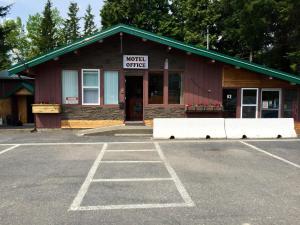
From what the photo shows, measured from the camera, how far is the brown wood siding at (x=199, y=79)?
606 inches

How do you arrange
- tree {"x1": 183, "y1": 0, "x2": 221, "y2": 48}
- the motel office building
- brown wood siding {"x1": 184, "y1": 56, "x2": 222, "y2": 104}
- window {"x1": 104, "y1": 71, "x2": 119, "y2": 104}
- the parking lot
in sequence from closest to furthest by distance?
the parking lot → the motel office building → window {"x1": 104, "y1": 71, "x2": 119, "y2": 104} → brown wood siding {"x1": 184, "y1": 56, "x2": 222, "y2": 104} → tree {"x1": 183, "y1": 0, "x2": 221, "y2": 48}

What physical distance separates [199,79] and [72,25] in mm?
48363

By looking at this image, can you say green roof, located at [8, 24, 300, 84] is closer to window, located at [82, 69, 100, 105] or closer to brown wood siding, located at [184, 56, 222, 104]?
brown wood siding, located at [184, 56, 222, 104]

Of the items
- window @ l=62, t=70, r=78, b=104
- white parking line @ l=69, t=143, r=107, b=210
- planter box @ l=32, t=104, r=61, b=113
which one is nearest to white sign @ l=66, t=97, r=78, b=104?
window @ l=62, t=70, r=78, b=104

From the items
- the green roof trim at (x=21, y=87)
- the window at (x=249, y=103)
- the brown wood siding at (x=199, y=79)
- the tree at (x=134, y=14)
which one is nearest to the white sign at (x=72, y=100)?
the brown wood siding at (x=199, y=79)

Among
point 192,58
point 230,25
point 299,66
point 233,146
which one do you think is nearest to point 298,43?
point 299,66

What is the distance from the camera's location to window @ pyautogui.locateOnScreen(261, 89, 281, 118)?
51.7 ft

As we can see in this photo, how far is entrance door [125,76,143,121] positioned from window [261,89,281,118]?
6415 millimetres

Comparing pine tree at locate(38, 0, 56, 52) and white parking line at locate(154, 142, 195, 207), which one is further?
pine tree at locate(38, 0, 56, 52)

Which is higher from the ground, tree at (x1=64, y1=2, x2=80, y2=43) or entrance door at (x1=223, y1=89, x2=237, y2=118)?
tree at (x1=64, y1=2, x2=80, y2=43)

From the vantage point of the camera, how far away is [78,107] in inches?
597

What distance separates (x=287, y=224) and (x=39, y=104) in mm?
12905

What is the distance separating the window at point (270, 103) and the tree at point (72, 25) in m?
47.6

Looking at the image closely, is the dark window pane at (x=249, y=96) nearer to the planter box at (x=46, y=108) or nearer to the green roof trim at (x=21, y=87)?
the planter box at (x=46, y=108)
